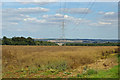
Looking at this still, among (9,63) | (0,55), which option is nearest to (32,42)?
A: (0,55)

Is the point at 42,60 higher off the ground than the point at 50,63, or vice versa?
the point at 42,60

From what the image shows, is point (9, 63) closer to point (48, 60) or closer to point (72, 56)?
point (48, 60)

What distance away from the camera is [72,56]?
21.4 metres

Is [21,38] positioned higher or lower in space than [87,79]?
higher

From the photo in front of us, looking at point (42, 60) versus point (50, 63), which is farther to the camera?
point (42, 60)

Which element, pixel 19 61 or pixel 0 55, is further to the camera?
pixel 0 55

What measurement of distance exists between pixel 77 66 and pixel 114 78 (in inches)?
269

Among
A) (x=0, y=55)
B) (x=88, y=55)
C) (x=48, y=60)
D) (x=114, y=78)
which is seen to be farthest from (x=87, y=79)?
(x=0, y=55)

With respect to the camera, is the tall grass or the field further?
the tall grass

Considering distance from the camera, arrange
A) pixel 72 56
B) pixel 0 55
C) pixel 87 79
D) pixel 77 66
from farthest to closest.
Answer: pixel 0 55 < pixel 72 56 < pixel 77 66 < pixel 87 79

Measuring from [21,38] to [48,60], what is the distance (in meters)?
26.1

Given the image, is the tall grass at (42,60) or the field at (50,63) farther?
the tall grass at (42,60)

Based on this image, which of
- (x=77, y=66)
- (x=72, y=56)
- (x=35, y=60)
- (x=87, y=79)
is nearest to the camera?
(x=87, y=79)

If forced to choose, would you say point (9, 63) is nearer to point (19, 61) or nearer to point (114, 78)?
point (19, 61)
